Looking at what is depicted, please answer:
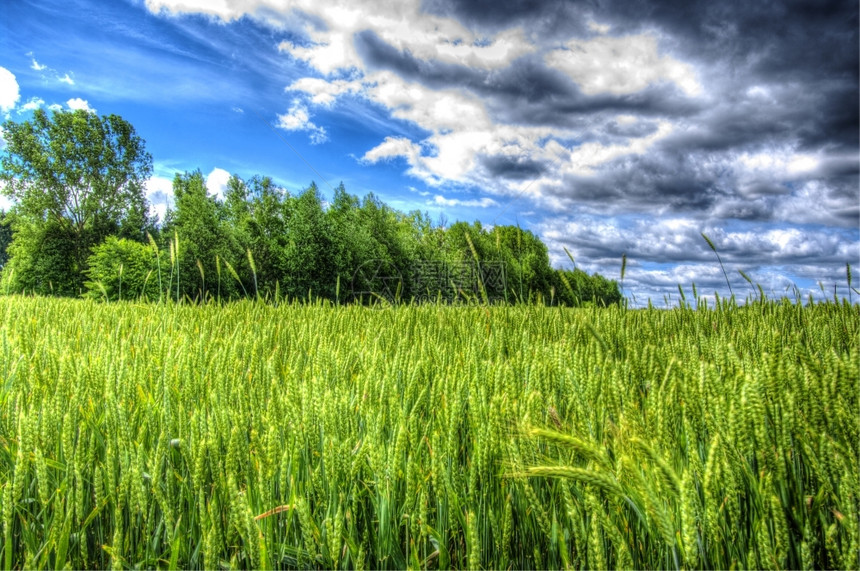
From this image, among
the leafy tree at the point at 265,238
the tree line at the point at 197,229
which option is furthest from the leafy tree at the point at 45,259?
the leafy tree at the point at 265,238

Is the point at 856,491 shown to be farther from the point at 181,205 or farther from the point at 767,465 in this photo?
the point at 181,205

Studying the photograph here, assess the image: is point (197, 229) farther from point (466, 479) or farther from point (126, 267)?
point (466, 479)

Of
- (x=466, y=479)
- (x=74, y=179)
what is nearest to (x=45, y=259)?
(x=74, y=179)

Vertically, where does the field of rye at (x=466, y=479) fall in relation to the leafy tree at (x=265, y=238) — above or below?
below

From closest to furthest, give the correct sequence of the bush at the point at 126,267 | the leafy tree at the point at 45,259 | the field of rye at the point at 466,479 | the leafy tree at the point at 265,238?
1. the field of rye at the point at 466,479
2. the bush at the point at 126,267
3. the leafy tree at the point at 265,238
4. the leafy tree at the point at 45,259

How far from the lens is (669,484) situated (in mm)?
923

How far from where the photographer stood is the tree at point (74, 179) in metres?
31.9

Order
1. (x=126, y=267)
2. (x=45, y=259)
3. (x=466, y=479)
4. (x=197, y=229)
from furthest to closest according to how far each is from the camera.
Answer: (x=45, y=259), (x=197, y=229), (x=126, y=267), (x=466, y=479)

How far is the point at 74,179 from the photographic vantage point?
33250 mm

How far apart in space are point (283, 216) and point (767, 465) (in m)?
25.2

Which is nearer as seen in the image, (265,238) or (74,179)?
(265,238)

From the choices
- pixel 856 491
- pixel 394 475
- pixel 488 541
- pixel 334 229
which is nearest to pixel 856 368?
pixel 856 491

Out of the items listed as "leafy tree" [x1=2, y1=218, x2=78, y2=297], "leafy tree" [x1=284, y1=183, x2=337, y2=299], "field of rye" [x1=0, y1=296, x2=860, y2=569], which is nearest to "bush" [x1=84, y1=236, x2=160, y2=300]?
"leafy tree" [x1=284, y1=183, x2=337, y2=299]

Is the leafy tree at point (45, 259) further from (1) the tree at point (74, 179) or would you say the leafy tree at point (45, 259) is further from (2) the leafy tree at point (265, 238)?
(2) the leafy tree at point (265, 238)
